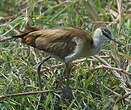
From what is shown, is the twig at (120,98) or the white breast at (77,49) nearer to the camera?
the twig at (120,98)

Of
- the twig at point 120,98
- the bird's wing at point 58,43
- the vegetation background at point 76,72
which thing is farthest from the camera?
the bird's wing at point 58,43

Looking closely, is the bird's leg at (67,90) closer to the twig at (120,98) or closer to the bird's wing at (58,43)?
the bird's wing at (58,43)

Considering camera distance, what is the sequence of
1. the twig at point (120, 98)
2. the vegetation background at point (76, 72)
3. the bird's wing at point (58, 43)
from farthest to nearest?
the bird's wing at point (58, 43) < the vegetation background at point (76, 72) < the twig at point (120, 98)

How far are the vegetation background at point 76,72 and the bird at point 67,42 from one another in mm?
171

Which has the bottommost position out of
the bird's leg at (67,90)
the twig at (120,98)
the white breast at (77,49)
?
the twig at (120,98)

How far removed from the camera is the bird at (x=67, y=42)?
15.2 ft

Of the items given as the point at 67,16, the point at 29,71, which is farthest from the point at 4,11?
the point at 29,71

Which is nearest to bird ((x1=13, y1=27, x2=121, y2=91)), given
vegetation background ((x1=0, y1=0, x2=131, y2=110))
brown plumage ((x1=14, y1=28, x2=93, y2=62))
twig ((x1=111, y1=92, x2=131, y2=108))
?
brown plumage ((x1=14, y1=28, x2=93, y2=62))

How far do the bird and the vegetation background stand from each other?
171mm

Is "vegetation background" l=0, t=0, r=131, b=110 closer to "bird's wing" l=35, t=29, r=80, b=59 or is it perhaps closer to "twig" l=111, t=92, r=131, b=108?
"twig" l=111, t=92, r=131, b=108

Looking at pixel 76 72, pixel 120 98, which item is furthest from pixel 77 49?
pixel 120 98

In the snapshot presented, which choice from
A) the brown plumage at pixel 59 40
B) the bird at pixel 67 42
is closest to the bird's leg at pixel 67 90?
the bird at pixel 67 42

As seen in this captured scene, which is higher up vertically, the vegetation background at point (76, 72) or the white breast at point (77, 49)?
the white breast at point (77, 49)

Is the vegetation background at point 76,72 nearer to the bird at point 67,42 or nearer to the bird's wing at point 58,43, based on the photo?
the bird at point 67,42
